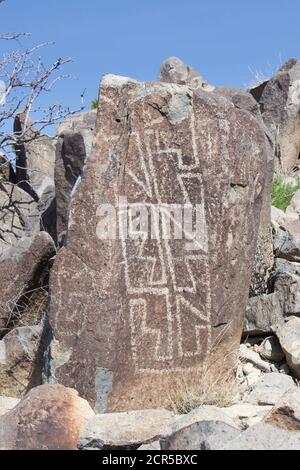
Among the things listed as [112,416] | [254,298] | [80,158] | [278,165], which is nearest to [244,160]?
[254,298]

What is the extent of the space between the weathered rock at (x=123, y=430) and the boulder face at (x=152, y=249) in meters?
0.65

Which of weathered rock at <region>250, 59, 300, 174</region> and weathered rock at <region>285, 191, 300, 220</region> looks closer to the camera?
weathered rock at <region>285, 191, 300, 220</region>

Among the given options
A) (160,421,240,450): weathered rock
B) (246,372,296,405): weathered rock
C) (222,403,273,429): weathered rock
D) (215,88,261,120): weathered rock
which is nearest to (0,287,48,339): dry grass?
(246,372,296,405): weathered rock

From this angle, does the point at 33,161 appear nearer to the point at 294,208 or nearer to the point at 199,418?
the point at 294,208

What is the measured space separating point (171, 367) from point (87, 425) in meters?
1.10

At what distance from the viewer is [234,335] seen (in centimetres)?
539

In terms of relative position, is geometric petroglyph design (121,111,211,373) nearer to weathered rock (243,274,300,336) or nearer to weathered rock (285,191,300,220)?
weathered rock (243,274,300,336)

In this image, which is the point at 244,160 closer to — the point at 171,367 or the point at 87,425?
the point at 171,367

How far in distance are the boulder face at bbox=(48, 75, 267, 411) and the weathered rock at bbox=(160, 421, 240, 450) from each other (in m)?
1.25

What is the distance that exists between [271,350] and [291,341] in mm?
288

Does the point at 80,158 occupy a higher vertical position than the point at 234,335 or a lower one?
higher

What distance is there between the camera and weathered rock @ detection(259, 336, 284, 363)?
19.0 feet

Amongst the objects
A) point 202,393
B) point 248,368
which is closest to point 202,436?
point 202,393

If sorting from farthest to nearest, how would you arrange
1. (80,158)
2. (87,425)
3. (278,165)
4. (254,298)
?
1. (278,165)
2. (80,158)
3. (254,298)
4. (87,425)
